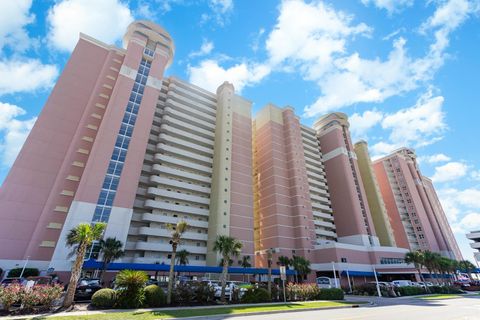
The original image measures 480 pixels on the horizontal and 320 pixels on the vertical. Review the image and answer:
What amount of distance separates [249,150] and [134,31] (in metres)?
43.7

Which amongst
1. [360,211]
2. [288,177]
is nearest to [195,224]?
[288,177]

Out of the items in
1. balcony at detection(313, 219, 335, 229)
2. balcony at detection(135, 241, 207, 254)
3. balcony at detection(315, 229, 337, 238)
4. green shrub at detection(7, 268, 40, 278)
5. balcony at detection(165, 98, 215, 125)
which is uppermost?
balcony at detection(165, 98, 215, 125)

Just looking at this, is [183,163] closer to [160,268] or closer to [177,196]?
[177,196]

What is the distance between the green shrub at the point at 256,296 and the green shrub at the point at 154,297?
27.5ft

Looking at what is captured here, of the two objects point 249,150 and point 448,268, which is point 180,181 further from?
point 448,268

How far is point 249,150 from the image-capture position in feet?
236

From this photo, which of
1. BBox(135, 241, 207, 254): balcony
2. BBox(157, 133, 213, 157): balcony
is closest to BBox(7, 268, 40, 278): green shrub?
BBox(135, 241, 207, 254): balcony

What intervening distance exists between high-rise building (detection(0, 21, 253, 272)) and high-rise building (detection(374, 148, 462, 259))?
64913mm

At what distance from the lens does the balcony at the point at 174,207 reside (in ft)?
171

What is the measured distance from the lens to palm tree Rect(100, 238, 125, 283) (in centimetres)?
3754

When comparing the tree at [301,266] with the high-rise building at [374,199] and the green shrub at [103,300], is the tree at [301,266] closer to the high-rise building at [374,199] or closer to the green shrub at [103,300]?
the green shrub at [103,300]

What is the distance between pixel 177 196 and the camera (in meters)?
55.6

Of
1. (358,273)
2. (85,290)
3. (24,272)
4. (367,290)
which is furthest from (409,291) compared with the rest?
(24,272)

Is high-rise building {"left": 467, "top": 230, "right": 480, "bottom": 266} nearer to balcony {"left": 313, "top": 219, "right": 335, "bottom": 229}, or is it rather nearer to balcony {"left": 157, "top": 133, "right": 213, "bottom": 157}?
balcony {"left": 313, "top": 219, "right": 335, "bottom": 229}
